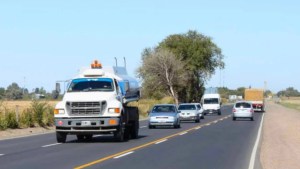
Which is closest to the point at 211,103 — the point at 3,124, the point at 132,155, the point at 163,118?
the point at 163,118

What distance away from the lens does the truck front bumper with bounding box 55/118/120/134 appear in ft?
83.1

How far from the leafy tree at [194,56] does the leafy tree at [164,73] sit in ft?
9.24

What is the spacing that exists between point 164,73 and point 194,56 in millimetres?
7960

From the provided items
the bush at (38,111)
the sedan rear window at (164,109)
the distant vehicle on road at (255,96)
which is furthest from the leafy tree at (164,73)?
the bush at (38,111)

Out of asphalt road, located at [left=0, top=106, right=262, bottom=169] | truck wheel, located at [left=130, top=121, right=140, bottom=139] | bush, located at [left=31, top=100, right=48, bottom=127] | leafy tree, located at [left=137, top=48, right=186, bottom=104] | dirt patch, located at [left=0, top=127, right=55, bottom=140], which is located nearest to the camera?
asphalt road, located at [left=0, top=106, right=262, bottom=169]

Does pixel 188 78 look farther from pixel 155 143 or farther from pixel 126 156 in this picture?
pixel 126 156

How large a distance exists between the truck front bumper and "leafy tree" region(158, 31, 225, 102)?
76.0 meters

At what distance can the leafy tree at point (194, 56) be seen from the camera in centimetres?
10344

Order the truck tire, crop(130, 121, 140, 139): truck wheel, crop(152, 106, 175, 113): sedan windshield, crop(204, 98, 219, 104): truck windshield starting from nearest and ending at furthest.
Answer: the truck tire, crop(130, 121, 140, 139): truck wheel, crop(152, 106, 175, 113): sedan windshield, crop(204, 98, 219, 104): truck windshield

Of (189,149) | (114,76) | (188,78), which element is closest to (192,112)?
(114,76)

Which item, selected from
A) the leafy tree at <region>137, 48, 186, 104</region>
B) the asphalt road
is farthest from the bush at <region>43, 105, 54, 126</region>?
the leafy tree at <region>137, 48, 186, 104</region>

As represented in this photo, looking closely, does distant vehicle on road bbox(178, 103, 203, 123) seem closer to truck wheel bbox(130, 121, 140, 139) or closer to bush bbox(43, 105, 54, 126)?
bush bbox(43, 105, 54, 126)

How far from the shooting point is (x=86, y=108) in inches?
1006

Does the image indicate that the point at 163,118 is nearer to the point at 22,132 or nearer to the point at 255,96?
the point at 22,132
